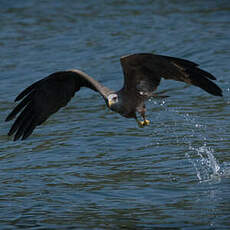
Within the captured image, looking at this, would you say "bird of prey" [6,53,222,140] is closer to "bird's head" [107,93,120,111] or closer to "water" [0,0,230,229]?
"bird's head" [107,93,120,111]

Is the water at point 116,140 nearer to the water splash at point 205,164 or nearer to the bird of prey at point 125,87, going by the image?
the water splash at point 205,164

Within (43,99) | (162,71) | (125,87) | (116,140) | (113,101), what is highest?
(162,71)

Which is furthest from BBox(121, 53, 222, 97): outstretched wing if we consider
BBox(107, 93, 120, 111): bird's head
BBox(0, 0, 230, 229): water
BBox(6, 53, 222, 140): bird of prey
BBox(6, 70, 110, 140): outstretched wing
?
BBox(0, 0, 230, 229): water

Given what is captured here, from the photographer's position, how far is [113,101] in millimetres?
8719

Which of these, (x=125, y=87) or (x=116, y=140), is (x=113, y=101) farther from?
(x=116, y=140)

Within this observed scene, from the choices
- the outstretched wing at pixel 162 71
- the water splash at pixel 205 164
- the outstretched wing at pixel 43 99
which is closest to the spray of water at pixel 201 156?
the water splash at pixel 205 164

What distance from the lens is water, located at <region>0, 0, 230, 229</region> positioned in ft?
26.5

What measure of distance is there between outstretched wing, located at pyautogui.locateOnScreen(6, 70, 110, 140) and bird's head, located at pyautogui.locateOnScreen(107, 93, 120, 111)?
24.7 inches

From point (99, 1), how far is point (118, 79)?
7.19 metres

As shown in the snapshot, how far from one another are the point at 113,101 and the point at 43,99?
1.20 meters

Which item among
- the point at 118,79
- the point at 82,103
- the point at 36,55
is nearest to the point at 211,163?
the point at 82,103

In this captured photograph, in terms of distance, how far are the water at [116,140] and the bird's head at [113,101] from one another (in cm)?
106

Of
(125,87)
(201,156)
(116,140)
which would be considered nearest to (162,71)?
(125,87)

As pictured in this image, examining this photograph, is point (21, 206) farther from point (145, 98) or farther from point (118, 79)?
point (118, 79)
